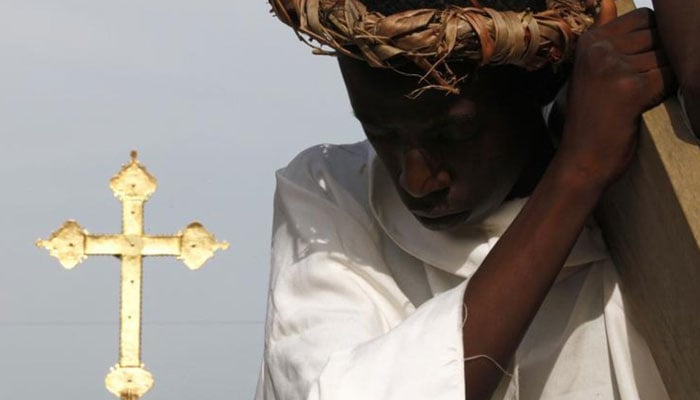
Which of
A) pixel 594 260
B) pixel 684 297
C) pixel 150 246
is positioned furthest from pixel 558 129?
pixel 150 246

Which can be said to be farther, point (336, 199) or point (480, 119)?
point (336, 199)

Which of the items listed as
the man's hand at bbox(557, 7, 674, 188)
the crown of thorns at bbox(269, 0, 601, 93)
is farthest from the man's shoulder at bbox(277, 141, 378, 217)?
the man's hand at bbox(557, 7, 674, 188)

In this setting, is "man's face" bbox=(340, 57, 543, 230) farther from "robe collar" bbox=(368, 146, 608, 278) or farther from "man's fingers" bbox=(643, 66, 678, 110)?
"man's fingers" bbox=(643, 66, 678, 110)

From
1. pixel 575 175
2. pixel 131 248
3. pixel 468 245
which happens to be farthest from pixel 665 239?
pixel 131 248

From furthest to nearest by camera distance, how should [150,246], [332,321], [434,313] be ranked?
[150,246], [332,321], [434,313]

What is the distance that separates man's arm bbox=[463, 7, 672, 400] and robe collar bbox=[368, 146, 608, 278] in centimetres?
23

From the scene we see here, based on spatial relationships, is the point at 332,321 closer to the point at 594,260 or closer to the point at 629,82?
the point at 594,260

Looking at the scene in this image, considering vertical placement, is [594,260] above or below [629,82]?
below

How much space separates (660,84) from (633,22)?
0.11 metres

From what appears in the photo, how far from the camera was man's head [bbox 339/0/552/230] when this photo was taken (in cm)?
311

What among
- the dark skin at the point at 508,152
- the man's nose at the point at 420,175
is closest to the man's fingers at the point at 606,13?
the dark skin at the point at 508,152

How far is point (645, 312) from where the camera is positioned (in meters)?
3.17

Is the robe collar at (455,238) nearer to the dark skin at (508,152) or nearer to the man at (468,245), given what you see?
the man at (468,245)

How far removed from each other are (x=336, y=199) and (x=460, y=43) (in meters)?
0.53
